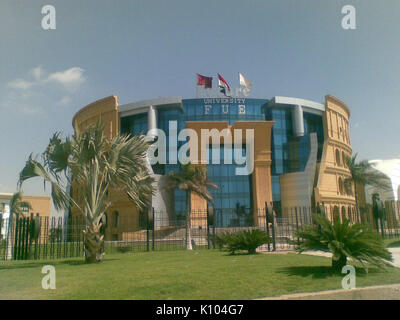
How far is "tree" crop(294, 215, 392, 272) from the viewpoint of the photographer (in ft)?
25.8

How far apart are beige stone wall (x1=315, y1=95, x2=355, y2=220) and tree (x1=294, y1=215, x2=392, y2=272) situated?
116ft

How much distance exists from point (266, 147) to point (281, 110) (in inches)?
327

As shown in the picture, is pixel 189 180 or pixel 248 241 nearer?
pixel 248 241

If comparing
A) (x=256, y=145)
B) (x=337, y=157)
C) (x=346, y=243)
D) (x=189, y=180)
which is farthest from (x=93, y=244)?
(x=337, y=157)

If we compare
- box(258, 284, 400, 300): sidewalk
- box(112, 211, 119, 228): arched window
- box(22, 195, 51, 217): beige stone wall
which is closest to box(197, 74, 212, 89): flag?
box(112, 211, 119, 228): arched window

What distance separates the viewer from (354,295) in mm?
6129

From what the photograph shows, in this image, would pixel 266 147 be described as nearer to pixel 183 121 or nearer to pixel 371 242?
pixel 183 121

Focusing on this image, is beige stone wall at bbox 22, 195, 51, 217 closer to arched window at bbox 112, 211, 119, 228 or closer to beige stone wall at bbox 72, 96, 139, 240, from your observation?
beige stone wall at bbox 72, 96, 139, 240

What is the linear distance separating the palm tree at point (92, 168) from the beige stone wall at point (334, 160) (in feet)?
111

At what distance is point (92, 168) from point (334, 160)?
39.2 metres

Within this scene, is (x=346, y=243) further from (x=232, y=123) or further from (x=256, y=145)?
(x=232, y=123)

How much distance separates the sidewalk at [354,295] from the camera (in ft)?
19.6
